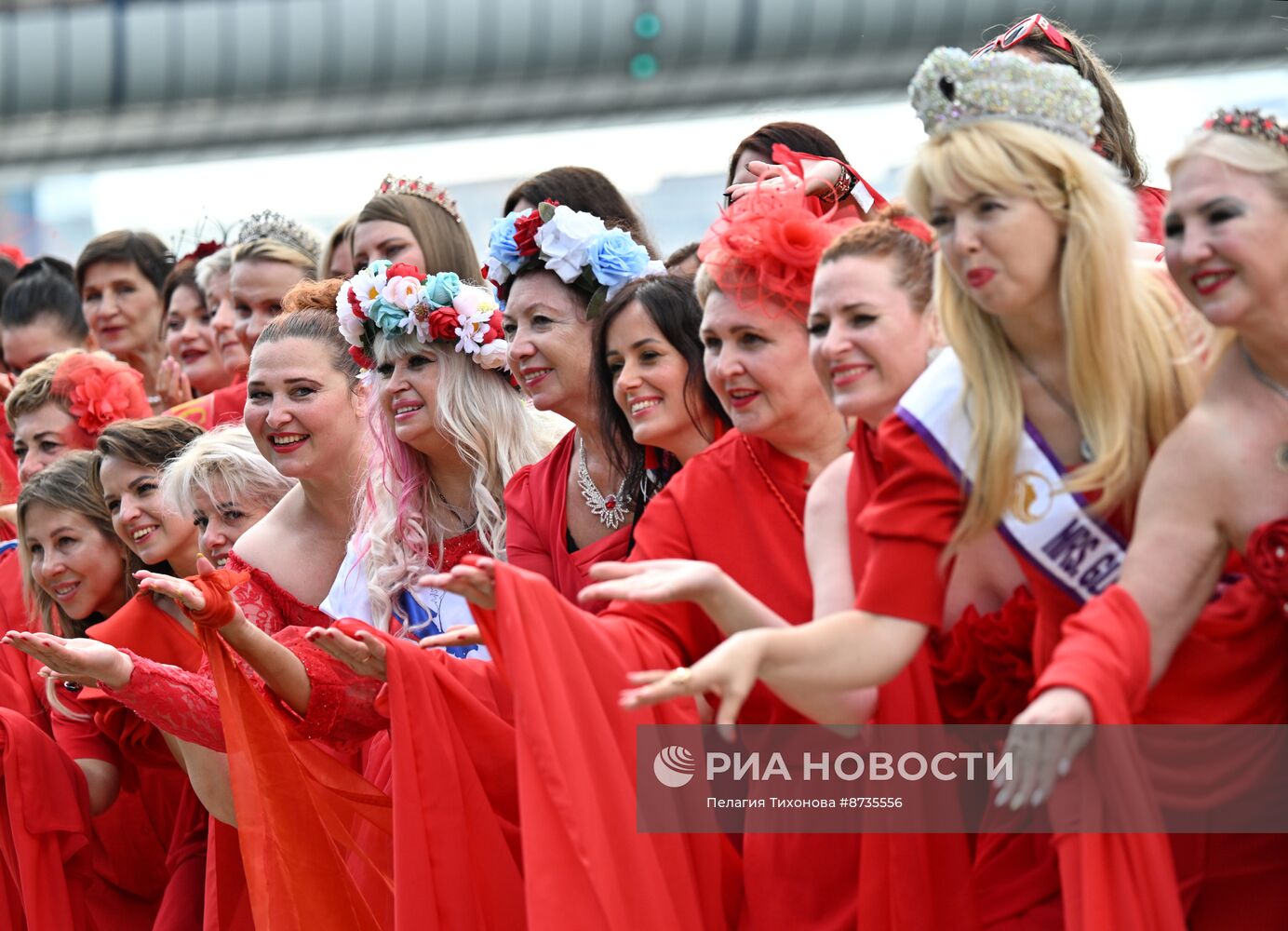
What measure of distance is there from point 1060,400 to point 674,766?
111 cm

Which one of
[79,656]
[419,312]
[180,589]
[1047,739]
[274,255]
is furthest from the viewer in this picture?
[274,255]

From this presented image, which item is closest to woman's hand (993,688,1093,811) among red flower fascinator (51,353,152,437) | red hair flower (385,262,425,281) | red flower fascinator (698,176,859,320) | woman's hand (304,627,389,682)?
red flower fascinator (698,176,859,320)

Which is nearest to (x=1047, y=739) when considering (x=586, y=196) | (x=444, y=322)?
(x=444, y=322)

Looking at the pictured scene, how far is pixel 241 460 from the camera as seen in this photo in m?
5.41

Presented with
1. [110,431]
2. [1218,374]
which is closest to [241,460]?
[110,431]

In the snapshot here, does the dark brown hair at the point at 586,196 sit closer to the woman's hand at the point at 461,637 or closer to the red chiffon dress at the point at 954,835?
the woman's hand at the point at 461,637

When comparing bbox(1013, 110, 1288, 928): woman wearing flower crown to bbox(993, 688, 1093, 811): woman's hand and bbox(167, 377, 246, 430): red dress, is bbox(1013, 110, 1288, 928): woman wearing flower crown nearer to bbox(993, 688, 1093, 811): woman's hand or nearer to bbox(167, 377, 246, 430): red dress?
bbox(993, 688, 1093, 811): woman's hand

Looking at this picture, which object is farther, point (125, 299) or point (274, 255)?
point (125, 299)

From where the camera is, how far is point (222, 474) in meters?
5.36

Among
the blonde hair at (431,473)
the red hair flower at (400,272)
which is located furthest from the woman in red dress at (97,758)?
the red hair flower at (400,272)

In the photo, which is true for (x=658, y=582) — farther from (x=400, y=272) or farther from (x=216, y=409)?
(x=216, y=409)

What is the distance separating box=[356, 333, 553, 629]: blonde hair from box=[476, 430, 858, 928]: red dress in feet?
3.54

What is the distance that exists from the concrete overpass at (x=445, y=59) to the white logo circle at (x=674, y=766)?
39.0 ft

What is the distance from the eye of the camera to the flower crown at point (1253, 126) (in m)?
3.00
